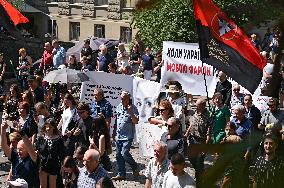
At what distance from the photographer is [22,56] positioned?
742 inches

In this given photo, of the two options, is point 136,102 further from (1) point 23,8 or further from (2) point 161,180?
(1) point 23,8

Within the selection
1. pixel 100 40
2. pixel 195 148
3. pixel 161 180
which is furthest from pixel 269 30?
pixel 100 40

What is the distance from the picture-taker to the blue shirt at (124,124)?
10.7 m

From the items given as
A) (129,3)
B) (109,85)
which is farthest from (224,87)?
(129,3)

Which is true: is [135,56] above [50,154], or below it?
below

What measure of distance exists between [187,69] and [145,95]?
1.18 meters

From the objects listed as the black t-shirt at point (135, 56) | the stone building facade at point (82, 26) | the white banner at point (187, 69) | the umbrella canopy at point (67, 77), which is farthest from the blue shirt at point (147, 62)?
the stone building facade at point (82, 26)

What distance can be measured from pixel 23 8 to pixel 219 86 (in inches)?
856

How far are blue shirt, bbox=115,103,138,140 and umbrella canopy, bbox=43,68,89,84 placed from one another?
272 cm

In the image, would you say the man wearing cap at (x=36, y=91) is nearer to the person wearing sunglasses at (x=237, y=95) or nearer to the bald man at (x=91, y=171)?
the person wearing sunglasses at (x=237, y=95)

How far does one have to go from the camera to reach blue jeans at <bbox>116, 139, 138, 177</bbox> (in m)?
10.9

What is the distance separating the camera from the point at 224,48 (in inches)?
128

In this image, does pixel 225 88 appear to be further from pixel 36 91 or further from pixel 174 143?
pixel 174 143

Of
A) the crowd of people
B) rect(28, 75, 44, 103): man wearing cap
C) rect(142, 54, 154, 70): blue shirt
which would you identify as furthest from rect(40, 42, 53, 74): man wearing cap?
rect(28, 75, 44, 103): man wearing cap
